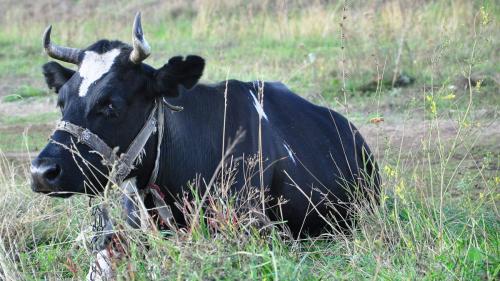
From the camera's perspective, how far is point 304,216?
252 inches

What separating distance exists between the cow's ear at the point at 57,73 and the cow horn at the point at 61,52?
0.06m

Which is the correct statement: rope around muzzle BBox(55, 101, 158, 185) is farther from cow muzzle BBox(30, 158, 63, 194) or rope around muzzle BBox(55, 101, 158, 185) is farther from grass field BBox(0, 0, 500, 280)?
A: grass field BBox(0, 0, 500, 280)

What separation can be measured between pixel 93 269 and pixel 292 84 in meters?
7.86

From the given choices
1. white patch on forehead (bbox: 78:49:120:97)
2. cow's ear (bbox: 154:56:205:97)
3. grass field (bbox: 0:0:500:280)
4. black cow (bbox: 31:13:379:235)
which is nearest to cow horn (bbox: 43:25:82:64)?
black cow (bbox: 31:13:379:235)

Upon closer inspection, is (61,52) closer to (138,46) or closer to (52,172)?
(138,46)

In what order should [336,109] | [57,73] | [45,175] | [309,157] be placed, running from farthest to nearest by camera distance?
[336,109], [309,157], [57,73], [45,175]

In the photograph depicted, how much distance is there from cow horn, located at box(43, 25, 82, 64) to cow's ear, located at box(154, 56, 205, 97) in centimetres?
51

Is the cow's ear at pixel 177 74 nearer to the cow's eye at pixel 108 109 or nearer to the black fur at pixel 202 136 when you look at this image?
the black fur at pixel 202 136

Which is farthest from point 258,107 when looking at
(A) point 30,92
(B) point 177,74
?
(A) point 30,92

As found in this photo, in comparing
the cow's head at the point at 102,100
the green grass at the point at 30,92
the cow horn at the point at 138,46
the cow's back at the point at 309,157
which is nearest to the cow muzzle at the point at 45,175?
the cow's head at the point at 102,100

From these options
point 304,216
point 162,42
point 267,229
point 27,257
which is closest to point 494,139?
point 304,216

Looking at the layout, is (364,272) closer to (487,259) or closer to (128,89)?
(487,259)

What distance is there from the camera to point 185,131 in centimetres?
605

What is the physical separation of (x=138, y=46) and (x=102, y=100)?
359 mm
